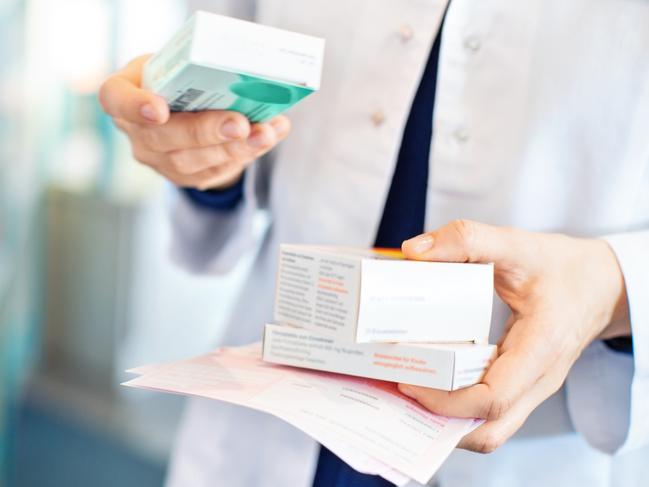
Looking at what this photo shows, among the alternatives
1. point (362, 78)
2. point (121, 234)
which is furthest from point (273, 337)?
point (121, 234)

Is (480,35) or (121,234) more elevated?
(480,35)

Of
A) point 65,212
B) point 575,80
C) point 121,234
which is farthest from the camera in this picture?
point 65,212

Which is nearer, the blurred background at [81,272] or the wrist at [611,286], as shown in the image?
the wrist at [611,286]

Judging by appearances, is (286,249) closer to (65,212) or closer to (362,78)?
(362,78)

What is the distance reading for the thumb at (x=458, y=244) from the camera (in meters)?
0.49

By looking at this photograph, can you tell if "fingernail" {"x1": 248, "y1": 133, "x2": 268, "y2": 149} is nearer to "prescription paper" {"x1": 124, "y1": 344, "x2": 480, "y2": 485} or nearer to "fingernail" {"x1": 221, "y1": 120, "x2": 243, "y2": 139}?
"fingernail" {"x1": 221, "y1": 120, "x2": 243, "y2": 139}

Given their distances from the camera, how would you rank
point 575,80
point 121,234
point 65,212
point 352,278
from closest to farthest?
point 352,278, point 575,80, point 121,234, point 65,212

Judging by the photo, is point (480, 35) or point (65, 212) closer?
point (480, 35)

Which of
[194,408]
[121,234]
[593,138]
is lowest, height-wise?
[194,408]

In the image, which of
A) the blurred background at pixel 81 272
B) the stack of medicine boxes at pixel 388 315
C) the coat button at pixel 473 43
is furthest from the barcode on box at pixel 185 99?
the blurred background at pixel 81 272

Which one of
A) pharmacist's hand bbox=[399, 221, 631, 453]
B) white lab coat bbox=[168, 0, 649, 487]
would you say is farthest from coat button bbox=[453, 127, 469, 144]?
pharmacist's hand bbox=[399, 221, 631, 453]

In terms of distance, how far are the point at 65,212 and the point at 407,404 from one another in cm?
168

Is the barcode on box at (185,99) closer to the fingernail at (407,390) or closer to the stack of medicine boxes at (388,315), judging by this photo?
the stack of medicine boxes at (388,315)

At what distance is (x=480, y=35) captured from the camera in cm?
61
